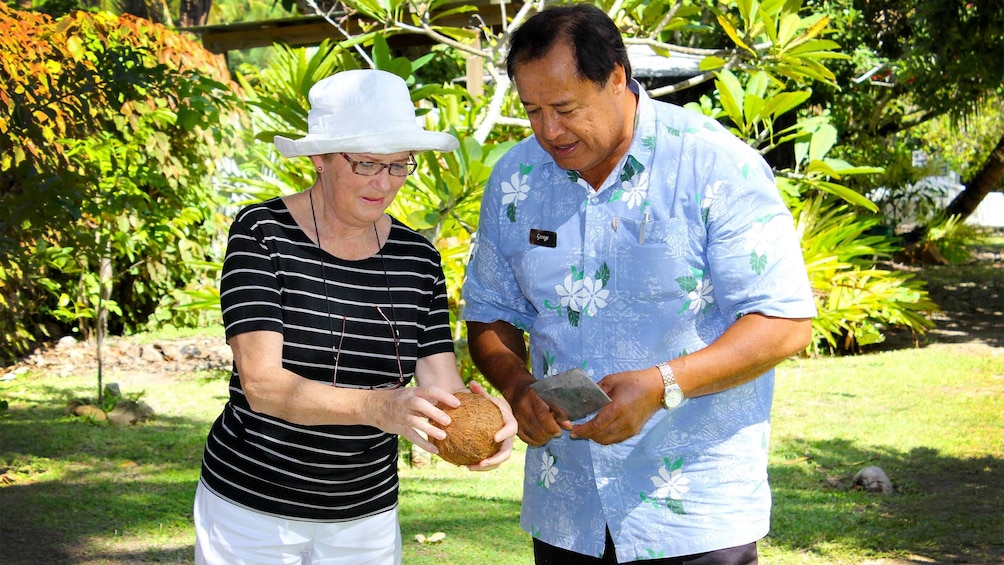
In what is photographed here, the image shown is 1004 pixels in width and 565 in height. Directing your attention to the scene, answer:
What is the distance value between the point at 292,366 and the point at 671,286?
84 centimetres

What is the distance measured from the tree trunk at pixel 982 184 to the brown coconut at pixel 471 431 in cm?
1391

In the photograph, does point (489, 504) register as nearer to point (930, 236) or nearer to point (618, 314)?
point (618, 314)

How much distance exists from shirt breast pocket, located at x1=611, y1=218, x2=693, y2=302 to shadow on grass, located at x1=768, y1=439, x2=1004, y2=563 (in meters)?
3.03

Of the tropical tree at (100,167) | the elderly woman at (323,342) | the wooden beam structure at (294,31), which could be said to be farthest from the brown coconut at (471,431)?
the wooden beam structure at (294,31)

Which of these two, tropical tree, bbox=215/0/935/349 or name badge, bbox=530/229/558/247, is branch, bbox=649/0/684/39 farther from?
name badge, bbox=530/229/558/247

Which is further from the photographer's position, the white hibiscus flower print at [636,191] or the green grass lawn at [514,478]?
the green grass lawn at [514,478]

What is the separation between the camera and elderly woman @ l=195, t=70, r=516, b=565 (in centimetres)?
228

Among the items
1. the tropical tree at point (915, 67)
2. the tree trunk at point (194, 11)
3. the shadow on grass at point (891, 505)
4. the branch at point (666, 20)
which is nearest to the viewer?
the shadow on grass at point (891, 505)

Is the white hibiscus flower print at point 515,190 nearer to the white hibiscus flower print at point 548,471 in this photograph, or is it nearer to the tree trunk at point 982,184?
the white hibiscus flower print at point 548,471

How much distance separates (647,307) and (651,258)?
11 cm

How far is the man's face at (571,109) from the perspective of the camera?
233 centimetres

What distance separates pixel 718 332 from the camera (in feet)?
7.97

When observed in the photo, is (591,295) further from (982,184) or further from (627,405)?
(982,184)

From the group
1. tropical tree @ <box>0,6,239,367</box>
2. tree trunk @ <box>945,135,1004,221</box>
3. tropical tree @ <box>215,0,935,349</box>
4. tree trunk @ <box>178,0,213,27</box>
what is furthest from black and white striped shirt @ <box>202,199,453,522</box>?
tree trunk @ <box>178,0,213,27</box>
